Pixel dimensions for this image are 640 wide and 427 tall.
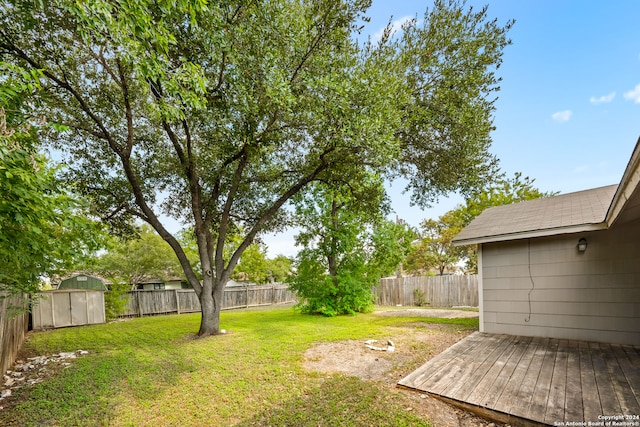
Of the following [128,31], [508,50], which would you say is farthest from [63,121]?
[508,50]

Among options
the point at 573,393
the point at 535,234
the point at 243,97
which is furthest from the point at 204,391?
the point at 535,234

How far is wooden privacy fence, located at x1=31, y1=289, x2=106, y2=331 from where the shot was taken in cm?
897

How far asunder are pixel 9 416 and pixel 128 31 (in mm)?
4515

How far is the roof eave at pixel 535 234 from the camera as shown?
15.7 ft

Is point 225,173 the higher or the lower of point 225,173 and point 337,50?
the lower

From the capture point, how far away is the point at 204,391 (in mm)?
3475

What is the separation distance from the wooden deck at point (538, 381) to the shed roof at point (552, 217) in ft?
6.20

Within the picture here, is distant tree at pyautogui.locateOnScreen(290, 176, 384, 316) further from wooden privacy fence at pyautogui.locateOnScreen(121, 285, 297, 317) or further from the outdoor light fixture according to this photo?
the outdoor light fixture

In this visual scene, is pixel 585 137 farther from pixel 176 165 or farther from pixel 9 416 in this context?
pixel 9 416

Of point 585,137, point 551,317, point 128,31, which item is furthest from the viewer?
point 585,137

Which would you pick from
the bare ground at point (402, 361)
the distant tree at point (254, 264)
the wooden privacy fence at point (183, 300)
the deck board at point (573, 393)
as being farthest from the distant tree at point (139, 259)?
the deck board at point (573, 393)

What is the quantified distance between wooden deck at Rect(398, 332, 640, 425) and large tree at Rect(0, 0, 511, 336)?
12.1 feet

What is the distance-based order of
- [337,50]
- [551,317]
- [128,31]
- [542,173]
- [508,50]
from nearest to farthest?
[128,31]
[551,317]
[337,50]
[508,50]
[542,173]

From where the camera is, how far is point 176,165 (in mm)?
7551
